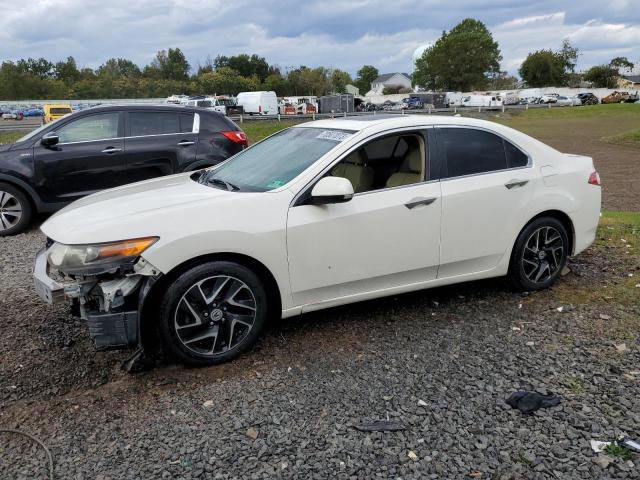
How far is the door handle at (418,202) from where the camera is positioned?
416 cm

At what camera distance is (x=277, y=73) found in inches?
4542

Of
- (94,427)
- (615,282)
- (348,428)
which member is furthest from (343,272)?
(615,282)

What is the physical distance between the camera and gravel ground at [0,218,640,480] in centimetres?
280

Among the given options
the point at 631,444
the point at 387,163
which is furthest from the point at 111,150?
the point at 631,444

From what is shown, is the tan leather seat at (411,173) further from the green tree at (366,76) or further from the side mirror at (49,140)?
the green tree at (366,76)

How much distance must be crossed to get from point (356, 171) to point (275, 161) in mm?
664

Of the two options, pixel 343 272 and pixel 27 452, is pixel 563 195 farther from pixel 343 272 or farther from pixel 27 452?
pixel 27 452

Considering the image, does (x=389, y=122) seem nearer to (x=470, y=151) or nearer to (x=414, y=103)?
(x=470, y=151)

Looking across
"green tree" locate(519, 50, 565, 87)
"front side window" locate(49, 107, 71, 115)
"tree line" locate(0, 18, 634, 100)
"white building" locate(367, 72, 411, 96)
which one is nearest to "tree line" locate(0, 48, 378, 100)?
"tree line" locate(0, 18, 634, 100)

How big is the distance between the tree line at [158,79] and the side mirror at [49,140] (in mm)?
88987

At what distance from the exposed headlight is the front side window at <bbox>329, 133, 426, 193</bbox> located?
1.60 metres

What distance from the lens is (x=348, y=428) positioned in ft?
10.1

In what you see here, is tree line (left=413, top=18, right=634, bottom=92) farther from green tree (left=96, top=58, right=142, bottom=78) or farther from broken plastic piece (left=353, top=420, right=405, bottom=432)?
broken plastic piece (left=353, top=420, right=405, bottom=432)

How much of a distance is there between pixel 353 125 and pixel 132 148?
4566 millimetres
